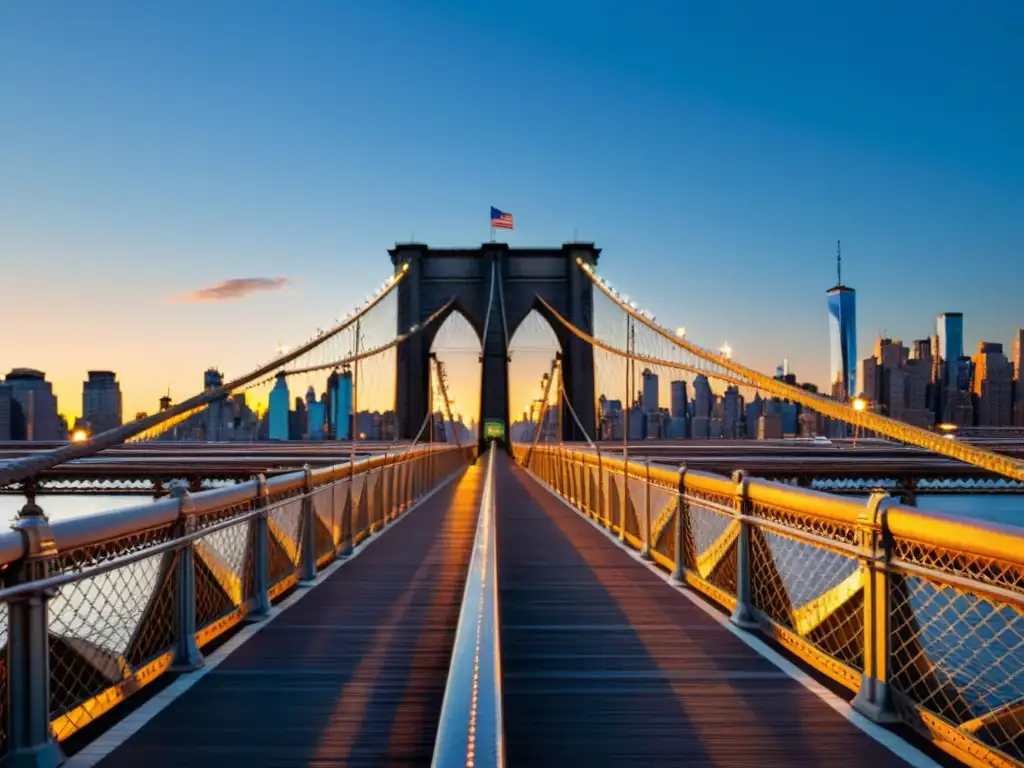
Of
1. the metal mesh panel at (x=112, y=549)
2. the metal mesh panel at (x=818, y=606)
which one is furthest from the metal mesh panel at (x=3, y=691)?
the metal mesh panel at (x=818, y=606)

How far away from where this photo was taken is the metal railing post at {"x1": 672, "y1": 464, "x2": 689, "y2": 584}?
25.6 ft

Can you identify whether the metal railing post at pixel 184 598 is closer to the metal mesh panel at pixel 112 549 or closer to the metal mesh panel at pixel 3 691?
the metal mesh panel at pixel 112 549

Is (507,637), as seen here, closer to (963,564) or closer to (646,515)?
(963,564)

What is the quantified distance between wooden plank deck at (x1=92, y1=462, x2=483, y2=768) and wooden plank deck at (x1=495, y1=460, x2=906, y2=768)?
49cm

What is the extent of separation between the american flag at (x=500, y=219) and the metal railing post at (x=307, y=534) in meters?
50.3

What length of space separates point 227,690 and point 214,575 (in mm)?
1317

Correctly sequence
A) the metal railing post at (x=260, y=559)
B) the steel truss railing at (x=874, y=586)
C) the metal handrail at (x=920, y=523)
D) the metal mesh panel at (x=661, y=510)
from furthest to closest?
the metal mesh panel at (x=661, y=510)
the metal railing post at (x=260, y=559)
the steel truss railing at (x=874, y=586)
the metal handrail at (x=920, y=523)

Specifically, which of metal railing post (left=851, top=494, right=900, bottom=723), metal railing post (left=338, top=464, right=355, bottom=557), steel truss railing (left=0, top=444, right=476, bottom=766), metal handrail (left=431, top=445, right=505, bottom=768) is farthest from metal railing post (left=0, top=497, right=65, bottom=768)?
metal railing post (left=338, top=464, right=355, bottom=557)

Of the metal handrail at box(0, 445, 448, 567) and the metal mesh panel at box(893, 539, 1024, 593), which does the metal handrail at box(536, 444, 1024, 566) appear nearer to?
the metal mesh panel at box(893, 539, 1024, 593)

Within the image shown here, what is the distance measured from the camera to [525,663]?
5.38 m

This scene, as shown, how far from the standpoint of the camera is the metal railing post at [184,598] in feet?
16.1

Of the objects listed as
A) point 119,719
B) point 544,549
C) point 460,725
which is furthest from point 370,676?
point 544,549

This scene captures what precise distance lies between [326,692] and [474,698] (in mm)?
2025

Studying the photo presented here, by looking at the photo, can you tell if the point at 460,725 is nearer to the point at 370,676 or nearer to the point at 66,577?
the point at 66,577
